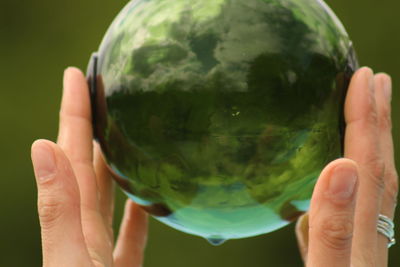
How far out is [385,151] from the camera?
2.40m

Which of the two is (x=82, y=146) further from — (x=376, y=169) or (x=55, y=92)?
(x=55, y=92)

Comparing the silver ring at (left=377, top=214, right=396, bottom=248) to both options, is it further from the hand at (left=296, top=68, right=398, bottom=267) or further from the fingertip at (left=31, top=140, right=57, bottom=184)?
the fingertip at (left=31, top=140, right=57, bottom=184)

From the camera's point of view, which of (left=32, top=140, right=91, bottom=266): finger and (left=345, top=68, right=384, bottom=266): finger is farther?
(left=345, top=68, right=384, bottom=266): finger

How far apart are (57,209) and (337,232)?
2.83 feet

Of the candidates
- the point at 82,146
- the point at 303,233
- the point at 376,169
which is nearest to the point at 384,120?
the point at 376,169

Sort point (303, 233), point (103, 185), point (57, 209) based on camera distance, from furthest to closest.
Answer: point (303, 233), point (103, 185), point (57, 209)

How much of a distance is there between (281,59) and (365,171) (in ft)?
1.78

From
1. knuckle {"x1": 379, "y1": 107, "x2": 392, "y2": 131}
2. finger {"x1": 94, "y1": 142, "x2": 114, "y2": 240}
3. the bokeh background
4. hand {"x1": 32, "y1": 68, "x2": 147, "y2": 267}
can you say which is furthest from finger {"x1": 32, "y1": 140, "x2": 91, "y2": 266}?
the bokeh background

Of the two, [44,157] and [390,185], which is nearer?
[44,157]

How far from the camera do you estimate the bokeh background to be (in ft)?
22.0

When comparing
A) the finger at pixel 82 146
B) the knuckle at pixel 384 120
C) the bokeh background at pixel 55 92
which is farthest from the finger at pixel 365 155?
the bokeh background at pixel 55 92

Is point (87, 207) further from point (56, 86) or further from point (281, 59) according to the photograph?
point (56, 86)

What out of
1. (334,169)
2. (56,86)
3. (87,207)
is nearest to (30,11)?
(56,86)

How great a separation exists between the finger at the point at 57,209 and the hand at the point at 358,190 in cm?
73
